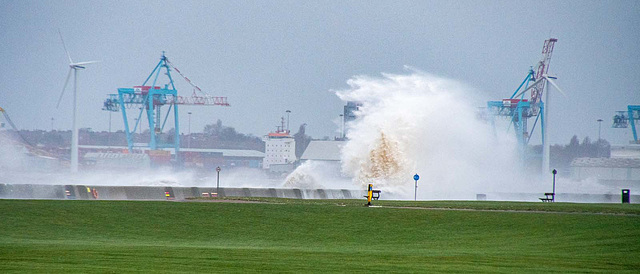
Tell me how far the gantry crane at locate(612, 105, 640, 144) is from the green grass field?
277 feet

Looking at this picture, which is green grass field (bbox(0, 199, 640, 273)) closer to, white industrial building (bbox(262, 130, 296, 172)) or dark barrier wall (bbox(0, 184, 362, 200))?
dark barrier wall (bbox(0, 184, 362, 200))

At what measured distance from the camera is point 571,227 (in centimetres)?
2409

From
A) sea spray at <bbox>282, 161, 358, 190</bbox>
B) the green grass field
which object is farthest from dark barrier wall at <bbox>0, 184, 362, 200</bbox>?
sea spray at <bbox>282, 161, 358, 190</bbox>

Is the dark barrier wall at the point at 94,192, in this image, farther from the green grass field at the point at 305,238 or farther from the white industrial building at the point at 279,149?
the white industrial building at the point at 279,149

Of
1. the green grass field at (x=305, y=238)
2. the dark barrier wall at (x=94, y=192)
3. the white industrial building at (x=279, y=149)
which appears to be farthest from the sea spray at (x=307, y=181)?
the white industrial building at (x=279, y=149)

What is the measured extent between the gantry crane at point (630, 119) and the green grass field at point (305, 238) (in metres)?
84.3

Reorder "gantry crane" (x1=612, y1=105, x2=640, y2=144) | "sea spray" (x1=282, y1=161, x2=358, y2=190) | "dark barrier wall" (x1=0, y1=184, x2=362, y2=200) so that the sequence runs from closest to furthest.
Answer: "dark barrier wall" (x1=0, y1=184, x2=362, y2=200)
"sea spray" (x1=282, y1=161, x2=358, y2=190)
"gantry crane" (x1=612, y1=105, x2=640, y2=144)

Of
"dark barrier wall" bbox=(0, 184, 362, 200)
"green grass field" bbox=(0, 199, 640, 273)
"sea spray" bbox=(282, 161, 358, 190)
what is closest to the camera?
"green grass field" bbox=(0, 199, 640, 273)

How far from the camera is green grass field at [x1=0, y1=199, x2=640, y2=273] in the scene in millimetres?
15547

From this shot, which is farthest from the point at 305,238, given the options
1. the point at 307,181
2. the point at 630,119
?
the point at 630,119

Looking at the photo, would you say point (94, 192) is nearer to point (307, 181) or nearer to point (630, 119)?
point (307, 181)

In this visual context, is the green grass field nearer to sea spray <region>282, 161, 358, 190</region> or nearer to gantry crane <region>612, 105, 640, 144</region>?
sea spray <region>282, 161, 358, 190</region>

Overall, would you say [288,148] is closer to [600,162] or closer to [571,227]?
[600,162]

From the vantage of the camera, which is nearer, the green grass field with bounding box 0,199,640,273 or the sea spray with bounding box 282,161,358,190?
the green grass field with bounding box 0,199,640,273
